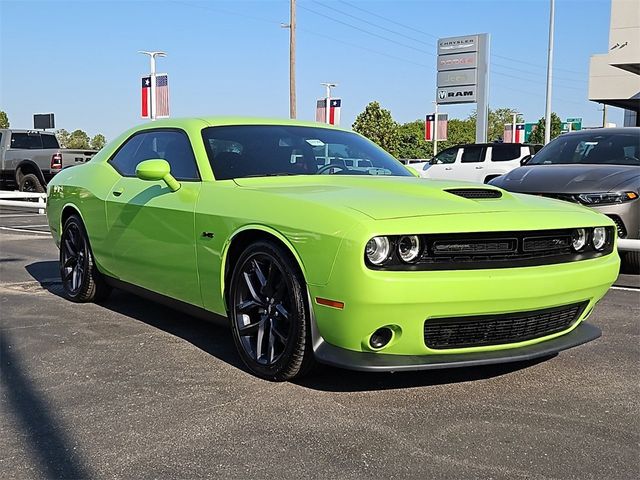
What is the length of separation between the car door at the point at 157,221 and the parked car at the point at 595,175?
369cm

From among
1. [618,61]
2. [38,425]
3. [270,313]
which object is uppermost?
[618,61]

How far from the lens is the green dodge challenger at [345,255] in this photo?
123 inches

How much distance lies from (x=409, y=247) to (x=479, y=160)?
16.1m

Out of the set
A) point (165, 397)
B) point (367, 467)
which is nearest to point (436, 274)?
point (367, 467)

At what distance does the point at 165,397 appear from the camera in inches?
134

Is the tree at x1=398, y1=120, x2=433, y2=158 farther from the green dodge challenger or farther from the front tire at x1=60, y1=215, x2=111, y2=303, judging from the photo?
the green dodge challenger

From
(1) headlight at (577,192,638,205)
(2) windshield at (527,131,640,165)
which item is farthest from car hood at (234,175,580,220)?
(2) windshield at (527,131,640,165)

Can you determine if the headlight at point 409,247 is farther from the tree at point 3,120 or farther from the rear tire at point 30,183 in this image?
the tree at point 3,120

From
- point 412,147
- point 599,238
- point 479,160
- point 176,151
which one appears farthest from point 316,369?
point 412,147

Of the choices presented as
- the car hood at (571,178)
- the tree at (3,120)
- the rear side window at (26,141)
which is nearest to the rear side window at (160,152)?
the car hood at (571,178)

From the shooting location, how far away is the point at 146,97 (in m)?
18.3

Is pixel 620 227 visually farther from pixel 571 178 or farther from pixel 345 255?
pixel 345 255

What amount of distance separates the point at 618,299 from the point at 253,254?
3537 millimetres

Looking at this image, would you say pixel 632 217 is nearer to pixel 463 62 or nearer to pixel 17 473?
pixel 17 473
